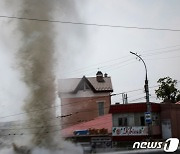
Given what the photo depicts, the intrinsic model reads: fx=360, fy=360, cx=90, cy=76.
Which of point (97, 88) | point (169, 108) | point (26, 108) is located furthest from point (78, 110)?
point (26, 108)

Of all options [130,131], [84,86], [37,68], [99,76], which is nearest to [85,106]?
[84,86]

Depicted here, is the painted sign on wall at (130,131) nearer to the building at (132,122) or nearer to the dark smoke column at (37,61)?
the building at (132,122)

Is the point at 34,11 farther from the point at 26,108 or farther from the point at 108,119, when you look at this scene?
the point at 108,119

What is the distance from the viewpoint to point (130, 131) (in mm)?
44188

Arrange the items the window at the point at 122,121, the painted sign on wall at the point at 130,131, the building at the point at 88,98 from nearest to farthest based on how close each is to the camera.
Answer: the painted sign on wall at the point at 130,131
the window at the point at 122,121
the building at the point at 88,98

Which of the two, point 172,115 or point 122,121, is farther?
point 122,121

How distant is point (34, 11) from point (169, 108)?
20.2m

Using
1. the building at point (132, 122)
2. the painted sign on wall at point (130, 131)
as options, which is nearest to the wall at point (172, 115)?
the building at point (132, 122)

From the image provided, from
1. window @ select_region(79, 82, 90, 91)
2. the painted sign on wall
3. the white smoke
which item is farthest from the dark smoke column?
window @ select_region(79, 82, 90, 91)

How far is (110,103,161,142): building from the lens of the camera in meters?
43.8

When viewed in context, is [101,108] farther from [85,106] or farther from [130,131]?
[130,131]

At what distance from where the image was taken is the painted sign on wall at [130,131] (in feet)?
142

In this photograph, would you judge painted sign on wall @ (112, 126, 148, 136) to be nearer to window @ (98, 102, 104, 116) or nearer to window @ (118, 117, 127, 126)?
window @ (118, 117, 127, 126)

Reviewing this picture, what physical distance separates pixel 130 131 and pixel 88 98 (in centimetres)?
1969
